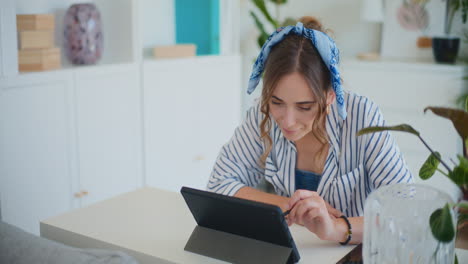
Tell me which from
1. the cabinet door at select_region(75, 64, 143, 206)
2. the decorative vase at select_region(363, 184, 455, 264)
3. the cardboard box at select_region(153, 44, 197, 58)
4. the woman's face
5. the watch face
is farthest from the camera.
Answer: the cardboard box at select_region(153, 44, 197, 58)

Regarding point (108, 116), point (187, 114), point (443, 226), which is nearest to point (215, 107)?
point (187, 114)

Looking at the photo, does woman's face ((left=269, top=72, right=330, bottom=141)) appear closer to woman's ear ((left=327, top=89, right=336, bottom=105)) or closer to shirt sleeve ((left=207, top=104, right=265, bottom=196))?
woman's ear ((left=327, top=89, right=336, bottom=105))

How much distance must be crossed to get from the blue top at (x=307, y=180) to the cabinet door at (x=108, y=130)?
131cm

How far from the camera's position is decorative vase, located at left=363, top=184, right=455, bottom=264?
1.04 m

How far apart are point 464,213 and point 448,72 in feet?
9.17

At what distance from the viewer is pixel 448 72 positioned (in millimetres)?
3631

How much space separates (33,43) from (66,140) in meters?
0.47

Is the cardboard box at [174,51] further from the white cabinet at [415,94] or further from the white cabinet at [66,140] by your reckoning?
the white cabinet at [415,94]

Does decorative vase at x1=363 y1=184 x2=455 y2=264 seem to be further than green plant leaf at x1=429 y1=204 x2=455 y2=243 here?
Yes

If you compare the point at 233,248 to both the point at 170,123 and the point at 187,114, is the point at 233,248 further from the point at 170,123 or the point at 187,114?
the point at 187,114

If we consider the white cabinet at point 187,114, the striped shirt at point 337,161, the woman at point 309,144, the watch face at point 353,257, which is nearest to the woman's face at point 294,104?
the woman at point 309,144

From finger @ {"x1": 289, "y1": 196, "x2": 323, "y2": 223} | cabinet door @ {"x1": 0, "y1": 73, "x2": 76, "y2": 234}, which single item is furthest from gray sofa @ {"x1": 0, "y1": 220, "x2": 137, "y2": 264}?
cabinet door @ {"x1": 0, "y1": 73, "x2": 76, "y2": 234}

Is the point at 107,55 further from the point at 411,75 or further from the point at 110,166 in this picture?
the point at 411,75

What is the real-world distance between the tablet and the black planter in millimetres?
2832
